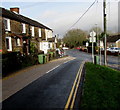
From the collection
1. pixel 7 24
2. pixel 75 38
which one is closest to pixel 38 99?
pixel 7 24

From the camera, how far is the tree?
3568 inches

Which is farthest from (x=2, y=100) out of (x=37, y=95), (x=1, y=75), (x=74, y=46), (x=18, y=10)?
(x=74, y=46)

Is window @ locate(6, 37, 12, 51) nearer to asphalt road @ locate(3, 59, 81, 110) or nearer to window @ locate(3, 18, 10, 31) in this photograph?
window @ locate(3, 18, 10, 31)

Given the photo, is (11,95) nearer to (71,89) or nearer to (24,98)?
(24,98)

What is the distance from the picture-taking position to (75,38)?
3580 inches

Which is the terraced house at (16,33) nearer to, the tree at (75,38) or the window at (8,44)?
the window at (8,44)

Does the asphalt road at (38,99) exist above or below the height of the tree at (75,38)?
below

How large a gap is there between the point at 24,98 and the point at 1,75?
605 centimetres

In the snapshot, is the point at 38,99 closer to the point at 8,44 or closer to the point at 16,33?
the point at 8,44

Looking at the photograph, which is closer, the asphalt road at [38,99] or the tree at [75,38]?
the asphalt road at [38,99]

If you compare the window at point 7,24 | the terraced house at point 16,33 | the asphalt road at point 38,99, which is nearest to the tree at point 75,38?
the terraced house at point 16,33

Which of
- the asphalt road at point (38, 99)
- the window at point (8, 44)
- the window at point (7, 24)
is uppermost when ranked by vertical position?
the window at point (7, 24)

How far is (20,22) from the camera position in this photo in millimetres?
26062

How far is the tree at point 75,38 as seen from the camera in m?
90.6
